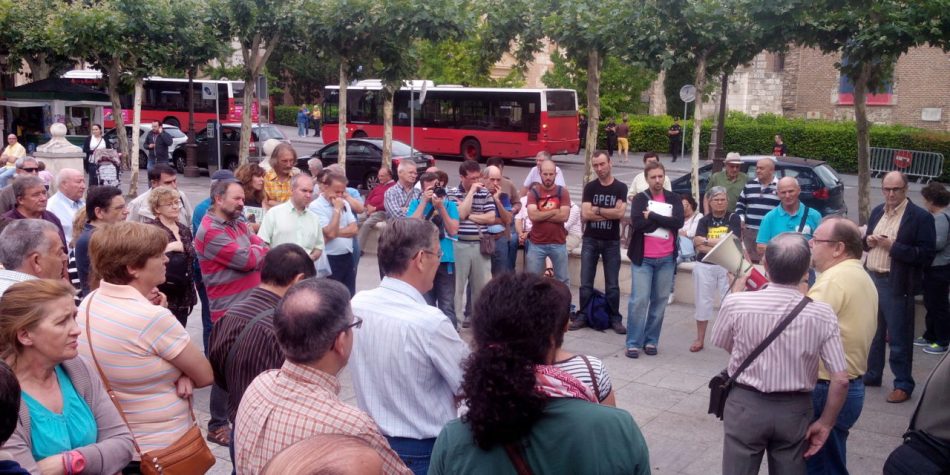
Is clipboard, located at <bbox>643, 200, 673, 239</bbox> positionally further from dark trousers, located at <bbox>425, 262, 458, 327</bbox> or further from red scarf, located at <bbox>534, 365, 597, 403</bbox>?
red scarf, located at <bbox>534, 365, 597, 403</bbox>

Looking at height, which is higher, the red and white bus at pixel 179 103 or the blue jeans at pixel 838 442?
the red and white bus at pixel 179 103

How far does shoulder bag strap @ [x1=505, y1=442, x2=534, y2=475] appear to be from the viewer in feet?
7.70

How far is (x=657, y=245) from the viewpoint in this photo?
25.5 ft

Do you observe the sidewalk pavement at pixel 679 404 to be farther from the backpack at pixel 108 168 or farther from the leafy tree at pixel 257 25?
the leafy tree at pixel 257 25

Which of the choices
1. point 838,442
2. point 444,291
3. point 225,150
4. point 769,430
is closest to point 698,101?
point 444,291

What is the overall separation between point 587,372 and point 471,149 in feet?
96.9

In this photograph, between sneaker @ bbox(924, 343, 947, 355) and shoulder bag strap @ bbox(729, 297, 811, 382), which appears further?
sneaker @ bbox(924, 343, 947, 355)

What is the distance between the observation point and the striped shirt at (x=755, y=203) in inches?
358

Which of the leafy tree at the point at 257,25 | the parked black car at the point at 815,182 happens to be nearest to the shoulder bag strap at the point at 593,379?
the parked black car at the point at 815,182

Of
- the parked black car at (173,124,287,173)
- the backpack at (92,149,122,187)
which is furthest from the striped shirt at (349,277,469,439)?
the parked black car at (173,124,287,173)

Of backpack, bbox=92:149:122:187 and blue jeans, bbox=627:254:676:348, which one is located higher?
backpack, bbox=92:149:122:187

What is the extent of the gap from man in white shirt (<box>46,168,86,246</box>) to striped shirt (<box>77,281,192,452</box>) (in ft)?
12.3

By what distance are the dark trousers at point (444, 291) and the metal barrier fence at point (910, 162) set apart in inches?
902

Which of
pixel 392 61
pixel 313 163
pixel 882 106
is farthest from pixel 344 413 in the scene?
pixel 882 106
